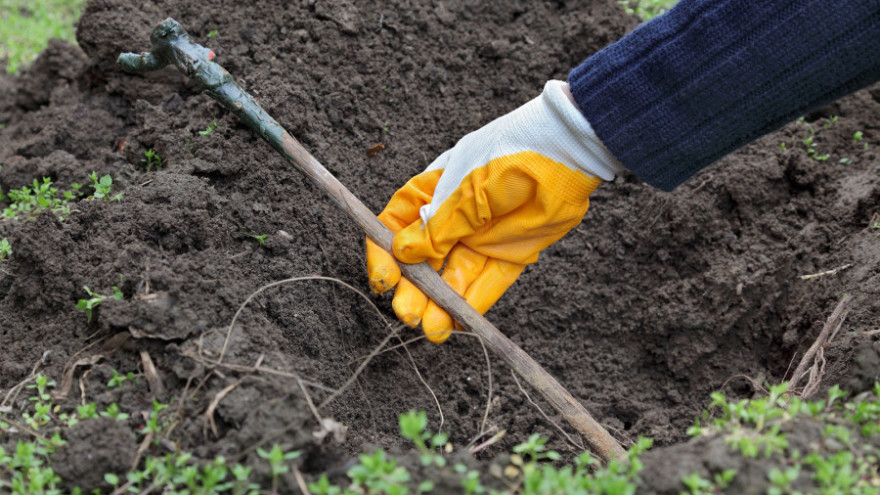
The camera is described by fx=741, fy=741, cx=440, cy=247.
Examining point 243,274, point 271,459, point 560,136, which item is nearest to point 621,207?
point 560,136

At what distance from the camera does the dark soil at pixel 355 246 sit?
2.25 m

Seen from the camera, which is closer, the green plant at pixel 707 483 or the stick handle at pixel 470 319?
the green plant at pixel 707 483

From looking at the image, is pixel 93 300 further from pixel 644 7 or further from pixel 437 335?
pixel 644 7

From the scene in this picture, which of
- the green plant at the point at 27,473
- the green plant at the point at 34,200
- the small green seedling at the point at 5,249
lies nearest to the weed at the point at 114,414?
the green plant at the point at 27,473

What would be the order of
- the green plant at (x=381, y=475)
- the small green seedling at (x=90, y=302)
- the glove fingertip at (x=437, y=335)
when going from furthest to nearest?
the glove fingertip at (x=437, y=335), the small green seedling at (x=90, y=302), the green plant at (x=381, y=475)

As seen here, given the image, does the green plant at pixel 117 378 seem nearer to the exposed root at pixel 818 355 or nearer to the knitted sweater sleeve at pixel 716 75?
the knitted sweater sleeve at pixel 716 75

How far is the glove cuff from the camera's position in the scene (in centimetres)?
252

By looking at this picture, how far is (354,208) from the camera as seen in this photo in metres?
2.63

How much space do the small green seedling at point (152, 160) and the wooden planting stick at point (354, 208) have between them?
1.10 feet

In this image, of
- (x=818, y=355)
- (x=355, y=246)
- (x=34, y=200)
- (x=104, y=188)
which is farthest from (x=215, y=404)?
(x=818, y=355)

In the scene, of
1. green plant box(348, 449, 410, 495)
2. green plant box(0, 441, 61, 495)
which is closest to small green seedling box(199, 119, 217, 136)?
green plant box(0, 441, 61, 495)

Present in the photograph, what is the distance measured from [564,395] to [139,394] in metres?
1.33

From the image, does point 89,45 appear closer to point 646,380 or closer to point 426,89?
point 426,89

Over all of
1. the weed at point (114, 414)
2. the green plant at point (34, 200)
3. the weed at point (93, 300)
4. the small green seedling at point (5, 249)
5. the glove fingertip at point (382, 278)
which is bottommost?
the glove fingertip at point (382, 278)
